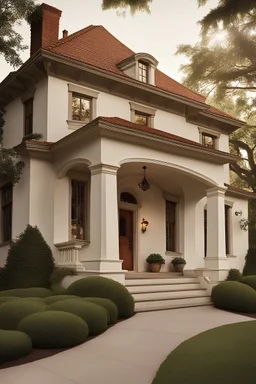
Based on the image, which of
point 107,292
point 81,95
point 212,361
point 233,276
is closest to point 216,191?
point 233,276

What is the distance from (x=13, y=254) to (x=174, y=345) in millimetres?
7332

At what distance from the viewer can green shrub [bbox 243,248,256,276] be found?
1915 centimetres

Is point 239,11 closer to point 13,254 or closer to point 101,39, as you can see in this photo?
point 13,254

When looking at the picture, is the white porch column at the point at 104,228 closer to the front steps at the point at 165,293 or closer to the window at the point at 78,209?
the front steps at the point at 165,293

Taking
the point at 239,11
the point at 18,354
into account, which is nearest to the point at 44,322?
the point at 18,354

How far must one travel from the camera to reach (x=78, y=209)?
613 inches

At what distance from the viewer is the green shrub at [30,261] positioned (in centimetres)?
1368

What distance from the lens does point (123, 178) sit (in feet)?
55.4

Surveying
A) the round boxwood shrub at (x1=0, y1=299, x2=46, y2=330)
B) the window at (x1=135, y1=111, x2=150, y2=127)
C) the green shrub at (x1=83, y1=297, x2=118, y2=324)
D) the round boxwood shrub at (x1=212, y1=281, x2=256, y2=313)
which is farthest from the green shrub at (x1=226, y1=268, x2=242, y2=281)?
the round boxwood shrub at (x1=0, y1=299, x2=46, y2=330)

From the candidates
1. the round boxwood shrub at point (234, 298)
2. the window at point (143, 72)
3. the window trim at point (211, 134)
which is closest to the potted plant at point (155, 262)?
the round boxwood shrub at point (234, 298)

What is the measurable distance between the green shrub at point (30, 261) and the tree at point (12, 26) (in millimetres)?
5415

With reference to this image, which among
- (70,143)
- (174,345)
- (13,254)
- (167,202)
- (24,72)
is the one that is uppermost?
(24,72)

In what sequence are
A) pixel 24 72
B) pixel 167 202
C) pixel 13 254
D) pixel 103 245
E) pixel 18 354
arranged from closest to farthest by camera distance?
pixel 18 354 → pixel 103 245 → pixel 13 254 → pixel 24 72 → pixel 167 202

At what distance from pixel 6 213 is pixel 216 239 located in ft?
24.3
